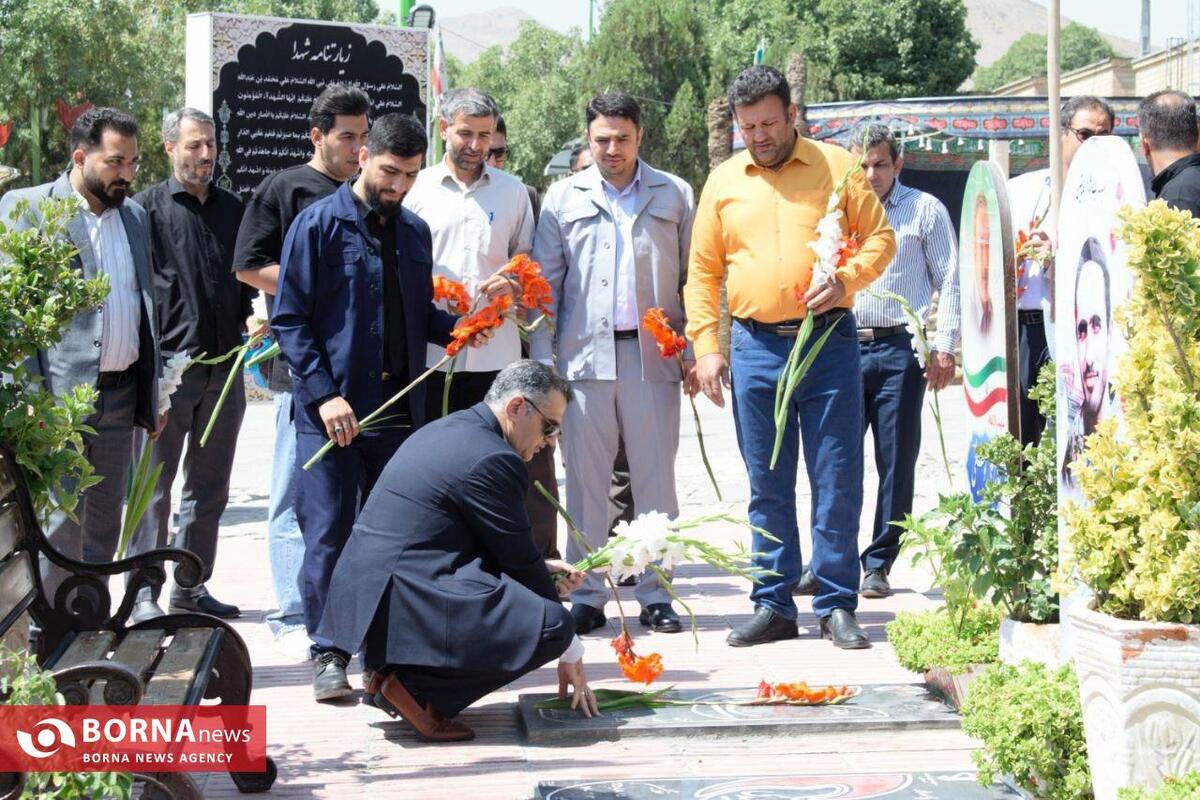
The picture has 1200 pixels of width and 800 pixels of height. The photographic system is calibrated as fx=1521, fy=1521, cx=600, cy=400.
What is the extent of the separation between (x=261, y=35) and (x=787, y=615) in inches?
223

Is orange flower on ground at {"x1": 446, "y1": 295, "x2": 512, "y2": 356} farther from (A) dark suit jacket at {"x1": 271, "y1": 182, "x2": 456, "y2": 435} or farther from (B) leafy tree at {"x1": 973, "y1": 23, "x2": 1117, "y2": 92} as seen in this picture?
(B) leafy tree at {"x1": 973, "y1": 23, "x2": 1117, "y2": 92}

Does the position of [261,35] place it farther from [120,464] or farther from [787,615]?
[787,615]

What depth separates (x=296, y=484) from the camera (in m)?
5.79

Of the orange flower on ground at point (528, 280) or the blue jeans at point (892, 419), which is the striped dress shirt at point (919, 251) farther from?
the orange flower on ground at point (528, 280)

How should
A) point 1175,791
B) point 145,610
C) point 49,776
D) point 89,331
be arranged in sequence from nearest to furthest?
1. point 49,776
2. point 1175,791
3. point 89,331
4. point 145,610

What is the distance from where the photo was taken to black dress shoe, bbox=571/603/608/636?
21.2ft

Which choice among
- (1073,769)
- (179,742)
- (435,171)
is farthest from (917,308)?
(179,742)

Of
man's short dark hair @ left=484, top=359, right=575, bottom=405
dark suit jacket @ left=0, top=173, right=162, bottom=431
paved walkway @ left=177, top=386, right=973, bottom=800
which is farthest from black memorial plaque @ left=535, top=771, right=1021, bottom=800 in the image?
dark suit jacket @ left=0, top=173, right=162, bottom=431

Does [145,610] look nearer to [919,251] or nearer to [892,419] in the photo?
[892,419]

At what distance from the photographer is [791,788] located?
175 inches

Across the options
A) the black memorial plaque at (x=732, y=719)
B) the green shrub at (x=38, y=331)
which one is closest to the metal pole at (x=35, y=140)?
the black memorial plaque at (x=732, y=719)

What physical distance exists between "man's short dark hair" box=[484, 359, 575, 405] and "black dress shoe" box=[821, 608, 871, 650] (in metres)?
1.73

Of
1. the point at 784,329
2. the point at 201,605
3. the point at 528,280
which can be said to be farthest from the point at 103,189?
the point at 784,329

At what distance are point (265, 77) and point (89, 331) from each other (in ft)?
14.3
